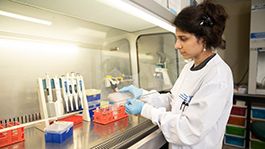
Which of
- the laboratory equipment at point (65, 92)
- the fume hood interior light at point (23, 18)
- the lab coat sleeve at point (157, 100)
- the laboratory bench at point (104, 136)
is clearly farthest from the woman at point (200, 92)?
the fume hood interior light at point (23, 18)

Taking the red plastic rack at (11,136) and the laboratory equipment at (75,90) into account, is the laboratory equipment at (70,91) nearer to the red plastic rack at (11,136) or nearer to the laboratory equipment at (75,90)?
the laboratory equipment at (75,90)

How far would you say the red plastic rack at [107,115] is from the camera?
1100mm

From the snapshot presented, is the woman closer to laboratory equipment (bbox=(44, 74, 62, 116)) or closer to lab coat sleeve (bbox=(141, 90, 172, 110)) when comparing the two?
lab coat sleeve (bbox=(141, 90, 172, 110))

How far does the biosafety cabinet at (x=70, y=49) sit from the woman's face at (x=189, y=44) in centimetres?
23

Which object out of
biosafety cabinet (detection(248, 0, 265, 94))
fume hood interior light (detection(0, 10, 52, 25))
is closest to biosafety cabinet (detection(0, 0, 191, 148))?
fume hood interior light (detection(0, 10, 52, 25))

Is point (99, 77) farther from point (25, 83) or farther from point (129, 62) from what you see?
point (25, 83)

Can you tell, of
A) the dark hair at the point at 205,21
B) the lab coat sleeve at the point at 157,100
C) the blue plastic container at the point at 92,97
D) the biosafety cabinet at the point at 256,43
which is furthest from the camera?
the biosafety cabinet at the point at 256,43

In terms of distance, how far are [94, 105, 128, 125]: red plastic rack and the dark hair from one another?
641mm

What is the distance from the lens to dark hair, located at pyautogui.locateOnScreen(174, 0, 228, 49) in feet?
3.17

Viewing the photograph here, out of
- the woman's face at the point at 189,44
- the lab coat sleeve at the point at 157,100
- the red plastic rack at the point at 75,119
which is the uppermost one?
the woman's face at the point at 189,44

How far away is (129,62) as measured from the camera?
199cm

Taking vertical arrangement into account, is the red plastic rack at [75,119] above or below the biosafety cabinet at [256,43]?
below

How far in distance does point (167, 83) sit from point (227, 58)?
6.40 feet

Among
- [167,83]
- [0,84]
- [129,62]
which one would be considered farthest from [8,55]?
[167,83]
